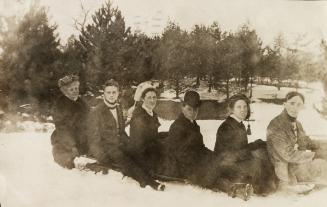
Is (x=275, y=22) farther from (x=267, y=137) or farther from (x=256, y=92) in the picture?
(x=267, y=137)

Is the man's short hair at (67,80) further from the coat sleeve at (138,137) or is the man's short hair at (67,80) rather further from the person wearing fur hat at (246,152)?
the person wearing fur hat at (246,152)

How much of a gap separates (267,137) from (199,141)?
0.48m

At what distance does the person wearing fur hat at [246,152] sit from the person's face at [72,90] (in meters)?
1.06

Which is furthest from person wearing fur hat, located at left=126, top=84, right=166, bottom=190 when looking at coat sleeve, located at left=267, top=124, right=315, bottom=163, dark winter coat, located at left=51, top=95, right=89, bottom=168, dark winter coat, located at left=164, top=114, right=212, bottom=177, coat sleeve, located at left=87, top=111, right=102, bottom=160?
coat sleeve, located at left=267, top=124, right=315, bottom=163

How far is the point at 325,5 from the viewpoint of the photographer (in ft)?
10.6

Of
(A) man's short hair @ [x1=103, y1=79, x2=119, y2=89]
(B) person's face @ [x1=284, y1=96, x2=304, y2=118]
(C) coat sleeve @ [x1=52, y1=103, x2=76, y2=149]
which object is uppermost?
(A) man's short hair @ [x1=103, y1=79, x2=119, y2=89]

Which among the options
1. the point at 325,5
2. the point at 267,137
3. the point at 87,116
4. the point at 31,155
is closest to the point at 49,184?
the point at 31,155

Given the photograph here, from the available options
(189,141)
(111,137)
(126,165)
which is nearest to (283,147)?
(189,141)

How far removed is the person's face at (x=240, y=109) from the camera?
10.9 ft

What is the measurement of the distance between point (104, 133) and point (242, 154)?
985 millimetres

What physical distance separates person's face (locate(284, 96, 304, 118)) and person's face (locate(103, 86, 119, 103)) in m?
1.20

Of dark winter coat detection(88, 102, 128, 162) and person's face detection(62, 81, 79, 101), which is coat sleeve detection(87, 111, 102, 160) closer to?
dark winter coat detection(88, 102, 128, 162)

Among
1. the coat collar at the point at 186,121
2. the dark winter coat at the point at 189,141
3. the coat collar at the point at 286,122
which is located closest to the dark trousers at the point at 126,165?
the dark winter coat at the point at 189,141

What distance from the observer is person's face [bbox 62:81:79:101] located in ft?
11.2
